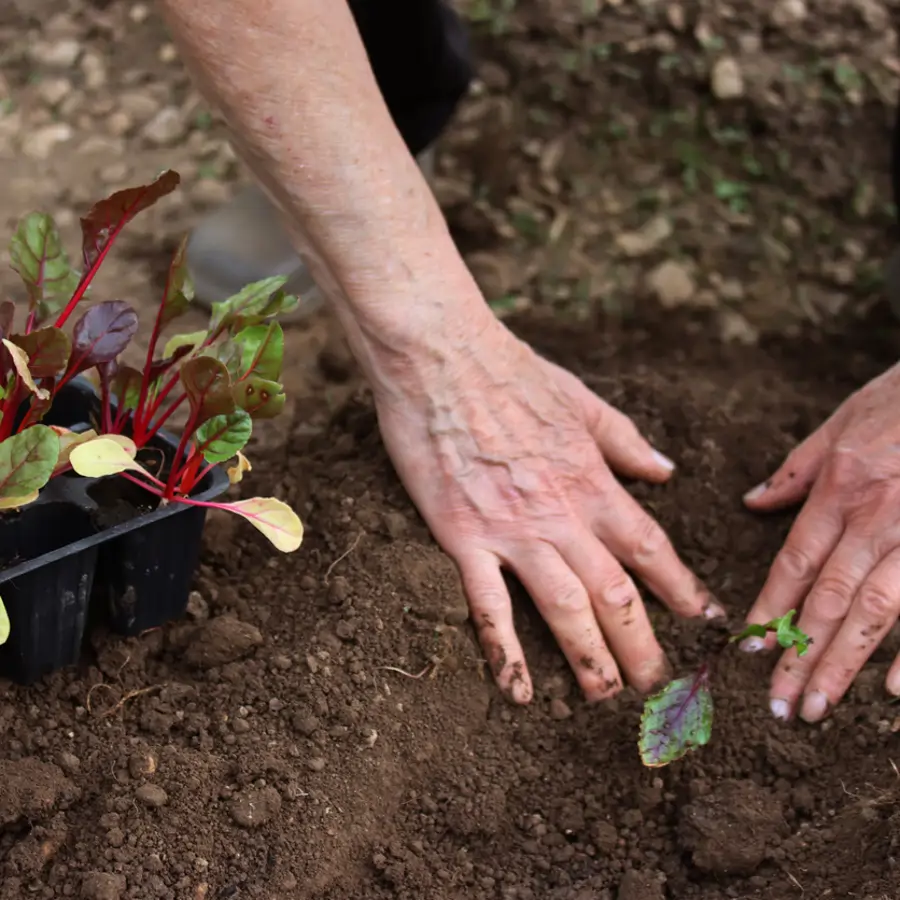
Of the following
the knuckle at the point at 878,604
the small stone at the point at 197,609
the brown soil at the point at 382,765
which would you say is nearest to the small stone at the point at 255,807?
the brown soil at the point at 382,765

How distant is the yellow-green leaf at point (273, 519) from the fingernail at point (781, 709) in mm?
742

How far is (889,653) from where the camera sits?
1.72 m

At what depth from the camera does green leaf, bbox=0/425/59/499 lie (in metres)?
1.32

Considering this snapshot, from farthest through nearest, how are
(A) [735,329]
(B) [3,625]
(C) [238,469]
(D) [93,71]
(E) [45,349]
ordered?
(D) [93,71] < (A) [735,329] < (C) [238,469] < (E) [45,349] < (B) [3,625]

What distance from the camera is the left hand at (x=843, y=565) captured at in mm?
1650

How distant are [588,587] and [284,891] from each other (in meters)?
0.61

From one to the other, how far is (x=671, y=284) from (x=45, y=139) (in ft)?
5.33

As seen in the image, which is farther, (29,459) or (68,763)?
(68,763)

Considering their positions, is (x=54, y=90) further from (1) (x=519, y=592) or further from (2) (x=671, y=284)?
(1) (x=519, y=592)

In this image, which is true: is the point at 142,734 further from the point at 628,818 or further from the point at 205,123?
the point at 205,123

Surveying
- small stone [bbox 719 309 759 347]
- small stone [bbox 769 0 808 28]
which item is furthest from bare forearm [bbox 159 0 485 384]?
small stone [bbox 769 0 808 28]

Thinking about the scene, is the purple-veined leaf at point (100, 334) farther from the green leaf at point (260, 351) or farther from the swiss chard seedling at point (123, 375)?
the green leaf at point (260, 351)

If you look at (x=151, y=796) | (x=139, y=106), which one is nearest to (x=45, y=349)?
(x=151, y=796)

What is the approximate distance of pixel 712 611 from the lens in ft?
5.90
